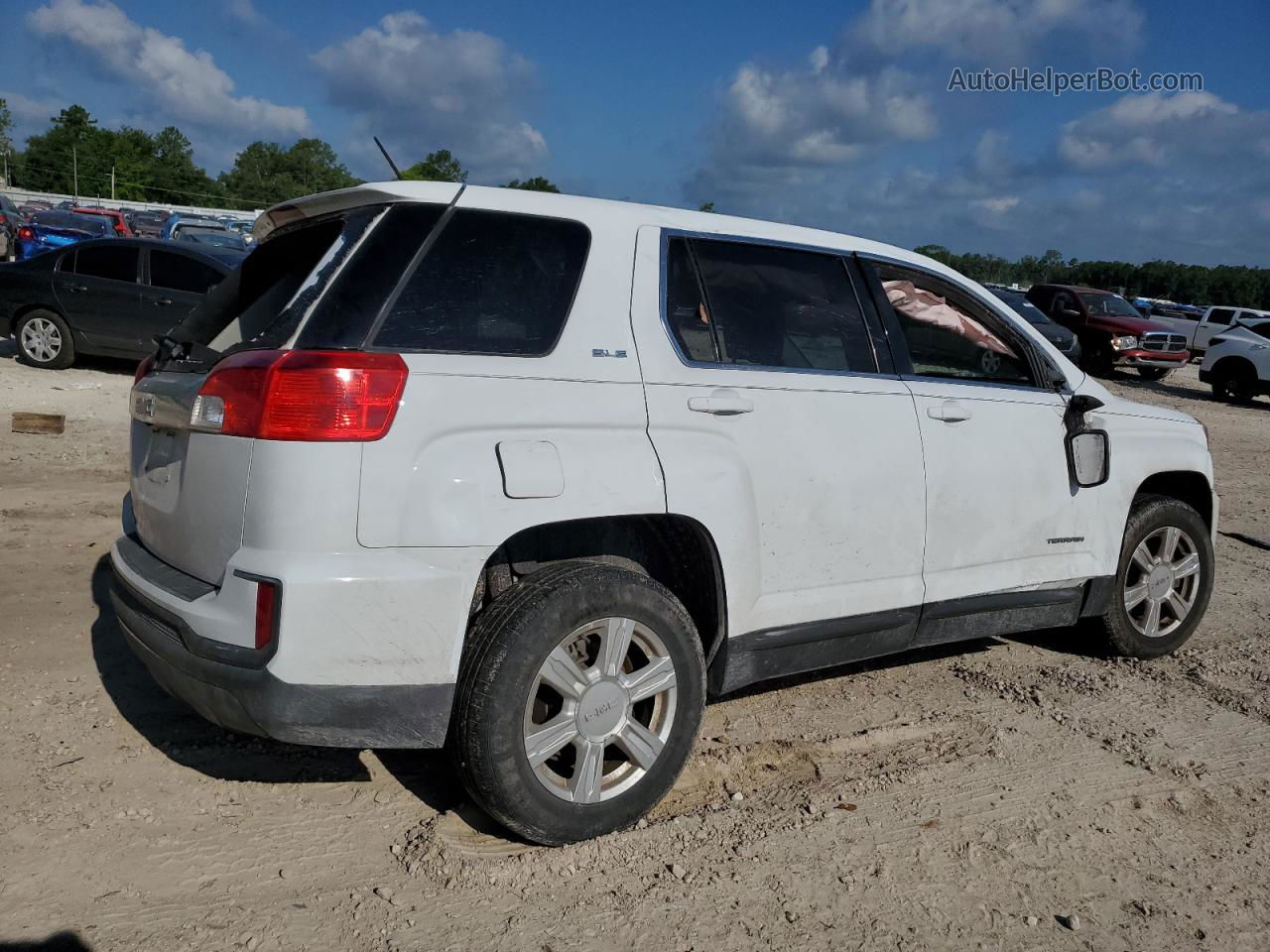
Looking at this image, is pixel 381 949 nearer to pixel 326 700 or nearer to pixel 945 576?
pixel 326 700

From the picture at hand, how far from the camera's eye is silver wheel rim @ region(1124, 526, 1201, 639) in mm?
5020

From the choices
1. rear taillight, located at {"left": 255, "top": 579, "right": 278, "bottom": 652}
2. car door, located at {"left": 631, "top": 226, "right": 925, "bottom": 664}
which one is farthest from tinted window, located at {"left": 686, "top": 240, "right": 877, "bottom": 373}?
rear taillight, located at {"left": 255, "top": 579, "right": 278, "bottom": 652}

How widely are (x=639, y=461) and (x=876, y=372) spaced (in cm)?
122

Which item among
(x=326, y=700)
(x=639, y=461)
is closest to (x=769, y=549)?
(x=639, y=461)

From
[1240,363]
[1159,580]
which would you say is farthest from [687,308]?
[1240,363]

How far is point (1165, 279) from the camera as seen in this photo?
79.9 metres

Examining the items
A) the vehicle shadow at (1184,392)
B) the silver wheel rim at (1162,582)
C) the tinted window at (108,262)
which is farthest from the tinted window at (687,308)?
the vehicle shadow at (1184,392)

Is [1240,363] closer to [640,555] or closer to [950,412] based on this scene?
[950,412]

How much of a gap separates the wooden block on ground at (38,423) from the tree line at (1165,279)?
219 feet

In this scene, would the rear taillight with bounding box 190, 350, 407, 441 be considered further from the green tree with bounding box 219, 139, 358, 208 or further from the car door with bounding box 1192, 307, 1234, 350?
the green tree with bounding box 219, 139, 358, 208

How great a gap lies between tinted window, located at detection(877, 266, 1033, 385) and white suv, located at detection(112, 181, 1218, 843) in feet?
0.07

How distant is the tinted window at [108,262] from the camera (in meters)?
12.6

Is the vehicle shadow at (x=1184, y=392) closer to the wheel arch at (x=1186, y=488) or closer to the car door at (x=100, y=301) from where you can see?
the wheel arch at (x=1186, y=488)

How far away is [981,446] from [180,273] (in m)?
11.2
